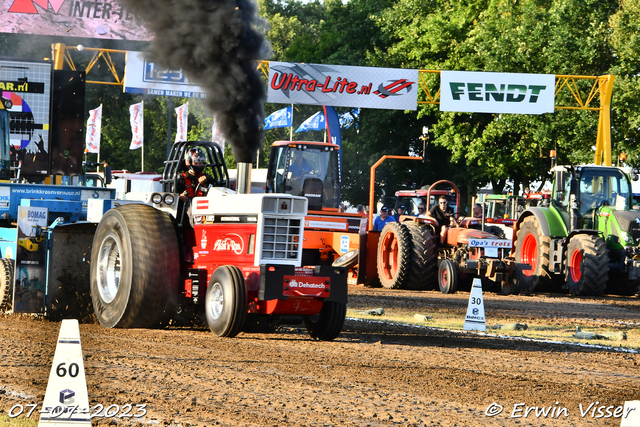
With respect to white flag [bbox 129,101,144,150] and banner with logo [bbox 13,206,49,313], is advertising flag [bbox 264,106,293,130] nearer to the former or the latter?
white flag [bbox 129,101,144,150]

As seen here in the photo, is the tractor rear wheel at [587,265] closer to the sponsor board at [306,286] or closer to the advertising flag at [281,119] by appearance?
the sponsor board at [306,286]

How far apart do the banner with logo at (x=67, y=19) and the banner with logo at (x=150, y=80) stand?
3056 mm

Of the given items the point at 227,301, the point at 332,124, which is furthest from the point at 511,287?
the point at 332,124

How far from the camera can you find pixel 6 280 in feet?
33.4

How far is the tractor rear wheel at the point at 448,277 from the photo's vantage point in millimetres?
16953

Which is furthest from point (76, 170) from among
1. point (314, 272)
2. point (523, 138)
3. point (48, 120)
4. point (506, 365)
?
point (523, 138)

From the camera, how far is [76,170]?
45.6 ft

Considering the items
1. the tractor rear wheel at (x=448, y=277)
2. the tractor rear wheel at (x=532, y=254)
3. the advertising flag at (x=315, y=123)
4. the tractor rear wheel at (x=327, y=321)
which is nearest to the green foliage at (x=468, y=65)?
the advertising flag at (x=315, y=123)

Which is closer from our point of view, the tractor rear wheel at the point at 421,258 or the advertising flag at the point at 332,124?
the tractor rear wheel at the point at 421,258

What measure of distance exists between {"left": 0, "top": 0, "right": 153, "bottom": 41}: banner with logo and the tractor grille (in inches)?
734

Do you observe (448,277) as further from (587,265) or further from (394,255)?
(587,265)

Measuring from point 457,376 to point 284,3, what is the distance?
6135 centimetres

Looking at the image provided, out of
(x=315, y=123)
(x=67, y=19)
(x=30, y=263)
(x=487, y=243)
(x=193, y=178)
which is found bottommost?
(x=30, y=263)

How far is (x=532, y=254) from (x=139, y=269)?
38.7 ft
